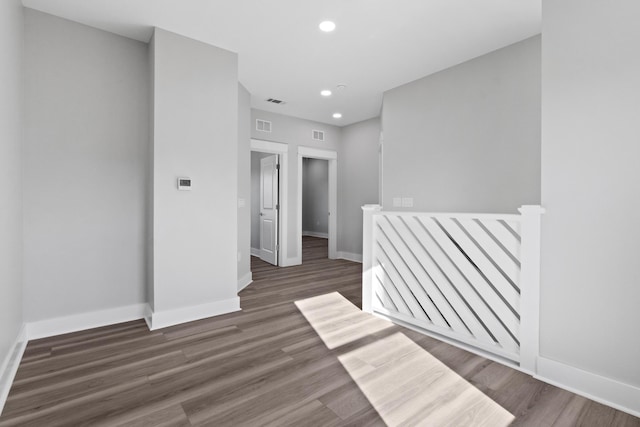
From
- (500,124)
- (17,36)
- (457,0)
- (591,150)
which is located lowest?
(591,150)

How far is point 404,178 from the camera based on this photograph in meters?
4.40

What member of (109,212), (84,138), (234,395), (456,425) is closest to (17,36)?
(84,138)

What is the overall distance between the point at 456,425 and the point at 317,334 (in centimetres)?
141

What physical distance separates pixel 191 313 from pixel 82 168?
69.6 inches

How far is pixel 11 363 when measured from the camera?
2207mm

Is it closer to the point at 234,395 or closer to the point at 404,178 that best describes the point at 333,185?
the point at 404,178

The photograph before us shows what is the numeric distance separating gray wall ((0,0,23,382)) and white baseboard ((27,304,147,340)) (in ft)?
0.66

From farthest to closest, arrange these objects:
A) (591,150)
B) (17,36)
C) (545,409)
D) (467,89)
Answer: (467,89) < (17,36) < (591,150) < (545,409)

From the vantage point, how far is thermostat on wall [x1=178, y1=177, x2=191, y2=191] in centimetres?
308

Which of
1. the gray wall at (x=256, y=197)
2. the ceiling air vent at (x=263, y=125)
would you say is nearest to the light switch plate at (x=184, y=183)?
the ceiling air vent at (x=263, y=125)

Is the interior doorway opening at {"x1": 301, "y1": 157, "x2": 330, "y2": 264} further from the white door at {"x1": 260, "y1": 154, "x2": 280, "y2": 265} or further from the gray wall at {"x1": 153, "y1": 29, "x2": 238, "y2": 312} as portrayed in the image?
the gray wall at {"x1": 153, "y1": 29, "x2": 238, "y2": 312}

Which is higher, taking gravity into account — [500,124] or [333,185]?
[500,124]

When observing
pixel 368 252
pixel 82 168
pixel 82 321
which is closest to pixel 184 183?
pixel 82 168

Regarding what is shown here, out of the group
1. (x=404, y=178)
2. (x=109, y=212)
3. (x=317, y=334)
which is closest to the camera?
(x=317, y=334)
